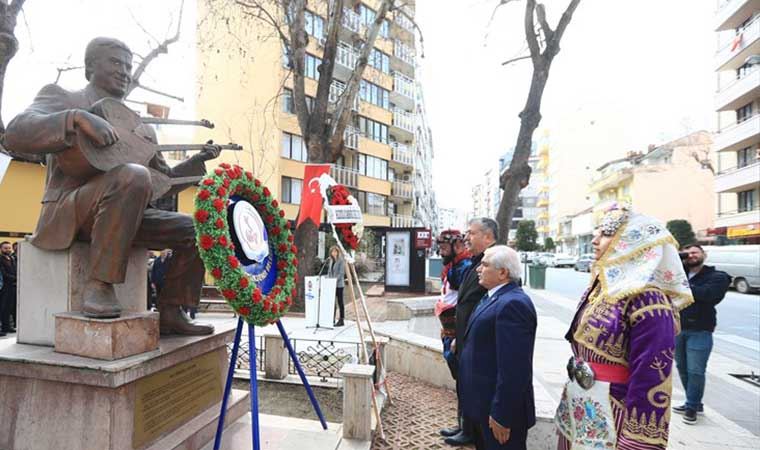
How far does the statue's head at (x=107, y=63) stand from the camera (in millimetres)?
2867

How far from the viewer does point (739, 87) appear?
25.9 m

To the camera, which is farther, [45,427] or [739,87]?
[739,87]

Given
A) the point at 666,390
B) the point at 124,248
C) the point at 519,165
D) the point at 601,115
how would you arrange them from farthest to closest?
the point at 601,115 → the point at 519,165 → the point at 124,248 → the point at 666,390

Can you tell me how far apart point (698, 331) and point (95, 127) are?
5825 mm

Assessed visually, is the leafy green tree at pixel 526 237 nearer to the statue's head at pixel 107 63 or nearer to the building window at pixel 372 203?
the building window at pixel 372 203

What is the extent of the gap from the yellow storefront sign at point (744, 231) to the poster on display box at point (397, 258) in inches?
878

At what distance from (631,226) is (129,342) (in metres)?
3.01

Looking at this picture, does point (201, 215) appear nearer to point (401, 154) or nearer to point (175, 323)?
point (175, 323)

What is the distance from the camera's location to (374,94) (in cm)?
3038

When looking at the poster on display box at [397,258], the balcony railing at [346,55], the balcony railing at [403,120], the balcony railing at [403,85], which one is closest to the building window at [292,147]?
the balcony railing at [346,55]

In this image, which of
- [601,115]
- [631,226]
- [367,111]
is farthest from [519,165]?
[601,115]

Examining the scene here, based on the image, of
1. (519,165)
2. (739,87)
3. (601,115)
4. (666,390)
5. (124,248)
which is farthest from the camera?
(601,115)

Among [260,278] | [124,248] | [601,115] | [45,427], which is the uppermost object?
[601,115]

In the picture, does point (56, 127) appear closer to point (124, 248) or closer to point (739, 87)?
point (124, 248)
